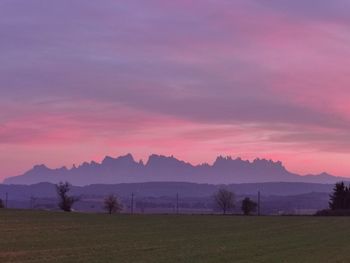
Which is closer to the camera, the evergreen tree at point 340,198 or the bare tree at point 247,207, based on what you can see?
the bare tree at point 247,207

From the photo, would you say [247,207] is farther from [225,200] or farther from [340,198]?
[225,200]

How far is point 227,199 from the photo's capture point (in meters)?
156

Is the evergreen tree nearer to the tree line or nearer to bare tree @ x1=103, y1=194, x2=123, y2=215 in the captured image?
the tree line

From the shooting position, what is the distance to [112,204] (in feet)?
450

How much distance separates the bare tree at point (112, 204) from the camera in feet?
449

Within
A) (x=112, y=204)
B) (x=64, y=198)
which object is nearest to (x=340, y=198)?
(x=112, y=204)

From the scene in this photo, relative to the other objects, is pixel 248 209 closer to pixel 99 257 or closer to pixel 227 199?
pixel 227 199

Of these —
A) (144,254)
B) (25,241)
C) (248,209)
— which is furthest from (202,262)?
(248,209)

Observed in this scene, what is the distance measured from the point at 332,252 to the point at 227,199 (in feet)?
389

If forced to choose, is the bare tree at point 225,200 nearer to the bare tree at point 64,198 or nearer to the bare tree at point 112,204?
the bare tree at point 112,204

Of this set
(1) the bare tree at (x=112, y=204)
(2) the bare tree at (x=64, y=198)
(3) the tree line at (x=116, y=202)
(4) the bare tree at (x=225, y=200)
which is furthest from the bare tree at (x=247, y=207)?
(2) the bare tree at (x=64, y=198)

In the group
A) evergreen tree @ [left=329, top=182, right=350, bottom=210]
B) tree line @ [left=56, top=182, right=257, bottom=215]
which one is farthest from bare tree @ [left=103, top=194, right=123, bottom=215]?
evergreen tree @ [left=329, top=182, right=350, bottom=210]

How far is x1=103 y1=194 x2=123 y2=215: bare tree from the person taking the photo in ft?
449

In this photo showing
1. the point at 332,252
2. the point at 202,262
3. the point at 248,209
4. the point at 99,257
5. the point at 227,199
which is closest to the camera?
the point at 202,262
